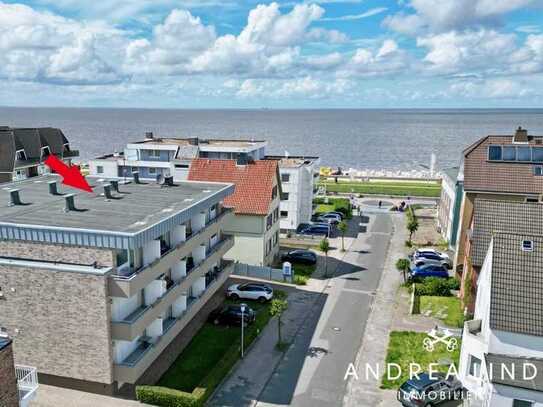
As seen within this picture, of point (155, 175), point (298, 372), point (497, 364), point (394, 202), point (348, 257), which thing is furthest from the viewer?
point (394, 202)

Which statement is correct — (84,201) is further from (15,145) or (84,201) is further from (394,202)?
(394,202)

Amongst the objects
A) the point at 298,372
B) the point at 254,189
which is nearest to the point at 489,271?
the point at 298,372

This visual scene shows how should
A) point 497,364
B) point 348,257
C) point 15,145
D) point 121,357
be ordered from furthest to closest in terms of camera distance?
point 15,145, point 348,257, point 121,357, point 497,364

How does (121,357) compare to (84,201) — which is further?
(84,201)

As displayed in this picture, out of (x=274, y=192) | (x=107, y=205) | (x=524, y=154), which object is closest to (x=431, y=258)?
(x=524, y=154)

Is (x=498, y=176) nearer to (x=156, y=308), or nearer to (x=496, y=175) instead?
(x=496, y=175)
